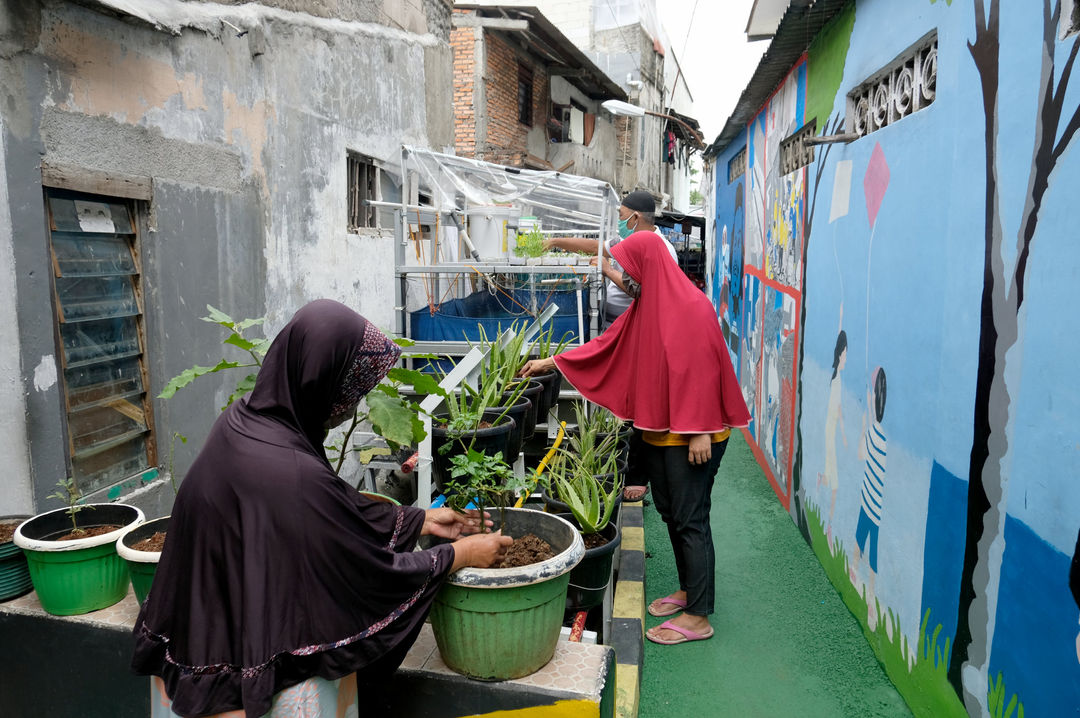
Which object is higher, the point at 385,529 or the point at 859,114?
the point at 859,114

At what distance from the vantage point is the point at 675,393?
3.22 m

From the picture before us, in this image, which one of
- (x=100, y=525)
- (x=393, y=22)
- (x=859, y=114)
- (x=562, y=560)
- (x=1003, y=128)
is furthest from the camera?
(x=393, y=22)

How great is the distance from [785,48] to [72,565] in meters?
4.99

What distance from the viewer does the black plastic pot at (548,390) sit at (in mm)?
4168

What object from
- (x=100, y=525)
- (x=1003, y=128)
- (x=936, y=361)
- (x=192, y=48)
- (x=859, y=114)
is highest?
(x=192, y=48)

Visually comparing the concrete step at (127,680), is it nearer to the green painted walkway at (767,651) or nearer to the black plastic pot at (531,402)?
the green painted walkway at (767,651)

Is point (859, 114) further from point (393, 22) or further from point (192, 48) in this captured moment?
point (393, 22)

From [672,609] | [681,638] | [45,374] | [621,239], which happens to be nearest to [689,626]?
[681,638]

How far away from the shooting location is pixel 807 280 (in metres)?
4.70

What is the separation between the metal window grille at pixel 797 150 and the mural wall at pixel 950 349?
1.30 ft

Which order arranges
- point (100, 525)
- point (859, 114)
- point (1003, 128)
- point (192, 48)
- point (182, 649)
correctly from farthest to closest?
point (192, 48)
point (859, 114)
point (100, 525)
point (1003, 128)
point (182, 649)

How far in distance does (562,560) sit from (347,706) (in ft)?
2.23

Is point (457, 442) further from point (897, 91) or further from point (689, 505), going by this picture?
point (897, 91)

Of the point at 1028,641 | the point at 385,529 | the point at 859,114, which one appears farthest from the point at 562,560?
the point at 859,114
